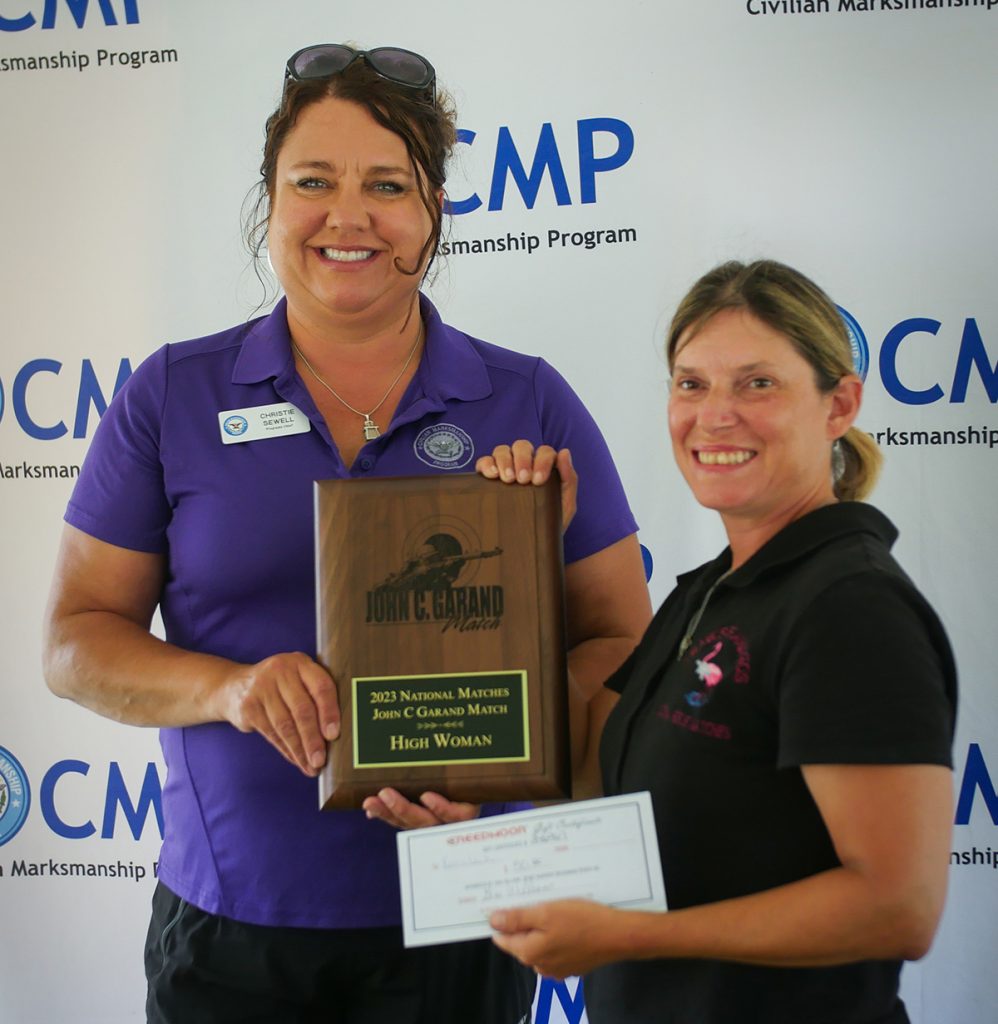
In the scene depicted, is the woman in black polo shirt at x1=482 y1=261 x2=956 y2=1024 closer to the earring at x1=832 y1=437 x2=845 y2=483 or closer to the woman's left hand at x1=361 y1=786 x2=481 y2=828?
the earring at x1=832 y1=437 x2=845 y2=483

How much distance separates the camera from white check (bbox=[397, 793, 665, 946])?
101cm

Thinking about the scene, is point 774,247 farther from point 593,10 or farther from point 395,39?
point 395,39

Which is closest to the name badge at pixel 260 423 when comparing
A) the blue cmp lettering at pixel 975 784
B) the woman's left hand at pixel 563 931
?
the woman's left hand at pixel 563 931

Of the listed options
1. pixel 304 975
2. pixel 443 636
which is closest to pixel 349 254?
pixel 443 636

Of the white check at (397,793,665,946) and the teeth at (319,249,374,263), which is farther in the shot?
the teeth at (319,249,374,263)

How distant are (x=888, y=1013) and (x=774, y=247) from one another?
1.60 metres

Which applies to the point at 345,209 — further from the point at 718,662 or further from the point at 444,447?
the point at 718,662

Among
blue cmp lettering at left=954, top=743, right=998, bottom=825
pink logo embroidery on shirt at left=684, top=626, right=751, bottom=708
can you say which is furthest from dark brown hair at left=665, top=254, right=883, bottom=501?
blue cmp lettering at left=954, top=743, right=998, bottom=825

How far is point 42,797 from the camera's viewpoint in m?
2.48

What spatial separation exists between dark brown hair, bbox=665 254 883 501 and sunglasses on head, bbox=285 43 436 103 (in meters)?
0.49

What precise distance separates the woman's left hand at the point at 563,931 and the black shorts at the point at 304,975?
0.40 metres

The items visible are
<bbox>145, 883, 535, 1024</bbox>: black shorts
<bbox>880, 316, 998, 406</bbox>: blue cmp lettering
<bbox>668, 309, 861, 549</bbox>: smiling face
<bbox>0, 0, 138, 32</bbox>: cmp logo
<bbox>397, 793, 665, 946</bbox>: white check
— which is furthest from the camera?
<bbox>0, 0, 138, 32</bbox>: cmp logo

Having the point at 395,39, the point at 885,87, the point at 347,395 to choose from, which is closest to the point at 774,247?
the point at 885,87

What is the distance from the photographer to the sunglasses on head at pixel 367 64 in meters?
1.41
